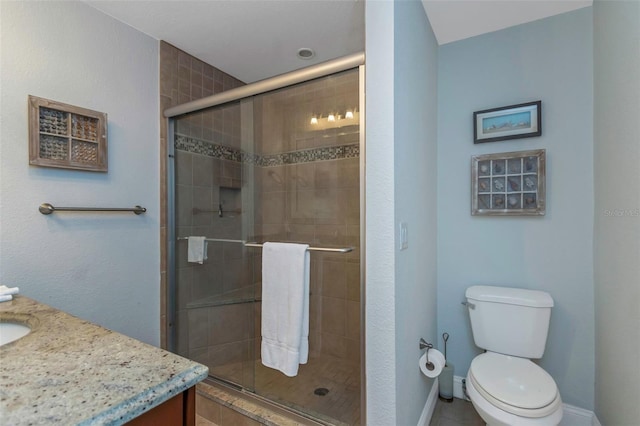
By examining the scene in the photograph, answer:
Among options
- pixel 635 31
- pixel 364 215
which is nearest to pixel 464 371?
pixel 364 215

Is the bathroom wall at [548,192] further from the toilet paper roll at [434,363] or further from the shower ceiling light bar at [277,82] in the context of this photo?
the shower ceiling light bar at [277,82]

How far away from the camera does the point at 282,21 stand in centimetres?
177

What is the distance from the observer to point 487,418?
132 cm

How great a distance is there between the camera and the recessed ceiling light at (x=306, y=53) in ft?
6.88

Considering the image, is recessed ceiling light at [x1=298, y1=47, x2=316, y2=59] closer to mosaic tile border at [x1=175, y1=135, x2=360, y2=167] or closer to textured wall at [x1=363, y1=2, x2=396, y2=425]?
mosaic tile border at [x1=175, y1=135, x2=360, y2=167]

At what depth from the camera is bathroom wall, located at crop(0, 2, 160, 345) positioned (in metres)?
1.38

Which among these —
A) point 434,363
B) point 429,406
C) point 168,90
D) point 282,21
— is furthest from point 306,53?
point 429,406

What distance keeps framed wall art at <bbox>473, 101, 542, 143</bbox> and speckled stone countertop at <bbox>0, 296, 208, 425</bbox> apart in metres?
1.93

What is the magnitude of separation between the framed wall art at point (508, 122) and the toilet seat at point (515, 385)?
4.09 feet

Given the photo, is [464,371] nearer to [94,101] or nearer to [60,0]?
[94,101]

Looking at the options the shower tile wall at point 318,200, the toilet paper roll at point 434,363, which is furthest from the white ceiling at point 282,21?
the toilet paper roll at point 434,363

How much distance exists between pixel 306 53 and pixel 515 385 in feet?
7.48

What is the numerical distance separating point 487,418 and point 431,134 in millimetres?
1468

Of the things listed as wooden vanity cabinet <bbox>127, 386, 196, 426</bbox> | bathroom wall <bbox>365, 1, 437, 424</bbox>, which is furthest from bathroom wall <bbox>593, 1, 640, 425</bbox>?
wooden vanity cabinet <bbox>127, 386, 196, 426</bbox>
